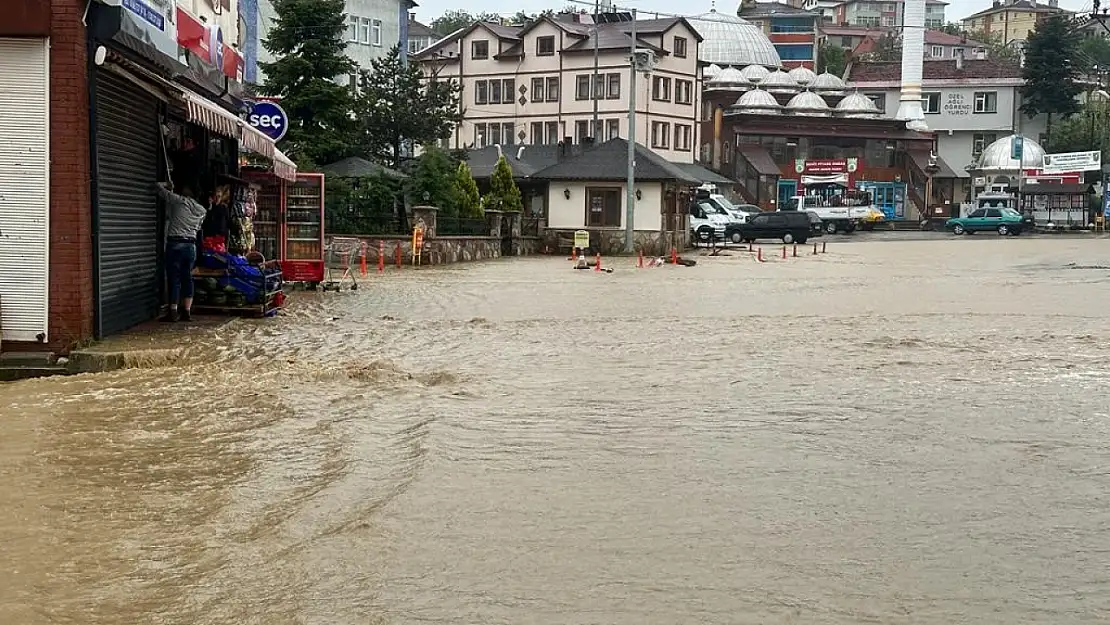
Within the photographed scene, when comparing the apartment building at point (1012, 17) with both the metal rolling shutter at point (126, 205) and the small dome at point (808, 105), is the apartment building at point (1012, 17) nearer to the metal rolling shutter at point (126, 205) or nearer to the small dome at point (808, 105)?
the small dome at point (808, 105)

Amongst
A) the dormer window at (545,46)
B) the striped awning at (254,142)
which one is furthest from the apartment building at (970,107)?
the striped awning at (254,142)

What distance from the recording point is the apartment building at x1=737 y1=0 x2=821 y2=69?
119m

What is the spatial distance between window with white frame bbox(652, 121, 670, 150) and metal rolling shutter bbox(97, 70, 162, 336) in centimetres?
6226

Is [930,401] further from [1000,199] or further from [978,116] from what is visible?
[978,116]

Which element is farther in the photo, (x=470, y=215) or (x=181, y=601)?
(x=470, y=215)

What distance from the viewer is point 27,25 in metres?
12.3

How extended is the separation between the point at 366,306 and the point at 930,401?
11.7 m

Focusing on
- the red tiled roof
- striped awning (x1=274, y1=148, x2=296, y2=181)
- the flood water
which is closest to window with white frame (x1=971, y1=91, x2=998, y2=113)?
the red tiled roof

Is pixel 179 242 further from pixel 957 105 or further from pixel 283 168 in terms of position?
pixel 957 105

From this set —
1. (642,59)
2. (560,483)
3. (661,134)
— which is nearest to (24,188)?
(560,483)

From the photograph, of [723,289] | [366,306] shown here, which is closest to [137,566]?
[366,306]

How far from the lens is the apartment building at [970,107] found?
94250 millimetres

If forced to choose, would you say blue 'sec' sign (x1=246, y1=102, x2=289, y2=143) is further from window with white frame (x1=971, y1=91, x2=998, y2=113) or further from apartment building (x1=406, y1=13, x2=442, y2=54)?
apartment building (x1=406, y1=13, x2=442, y2=54)

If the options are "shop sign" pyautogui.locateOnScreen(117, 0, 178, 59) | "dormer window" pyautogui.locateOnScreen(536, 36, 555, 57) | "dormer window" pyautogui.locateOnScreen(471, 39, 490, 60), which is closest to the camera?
"shop sign" pyautogui.locateOnScreen(117, 0, 178, 59)
